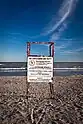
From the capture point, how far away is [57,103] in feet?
26.5

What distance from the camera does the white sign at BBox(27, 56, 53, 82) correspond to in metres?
8.51

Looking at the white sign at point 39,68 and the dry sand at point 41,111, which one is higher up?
the white sign at point 39,68

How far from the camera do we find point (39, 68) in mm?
8539

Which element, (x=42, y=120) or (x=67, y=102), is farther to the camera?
(x=67, y=102)

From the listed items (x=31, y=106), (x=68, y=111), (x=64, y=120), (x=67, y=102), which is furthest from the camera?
(x=67, y=102)

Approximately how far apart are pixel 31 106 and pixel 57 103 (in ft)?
4.04

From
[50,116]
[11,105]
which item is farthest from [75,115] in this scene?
[11,105]

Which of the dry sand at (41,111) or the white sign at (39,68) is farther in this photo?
the white sign at (39,68)

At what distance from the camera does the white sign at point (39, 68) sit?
8.51 m

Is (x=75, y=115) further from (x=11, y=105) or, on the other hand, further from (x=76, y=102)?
(x=11, y=105)

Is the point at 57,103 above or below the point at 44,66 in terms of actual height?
below

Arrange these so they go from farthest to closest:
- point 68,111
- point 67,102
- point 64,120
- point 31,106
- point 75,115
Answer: point 67,102, point 31,106, point 68,111, point 75,115, point 64,120

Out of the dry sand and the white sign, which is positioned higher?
the white sign

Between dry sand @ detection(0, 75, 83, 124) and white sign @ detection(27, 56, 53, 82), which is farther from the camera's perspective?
white sign @ detection(27, 56, 53, 82)
